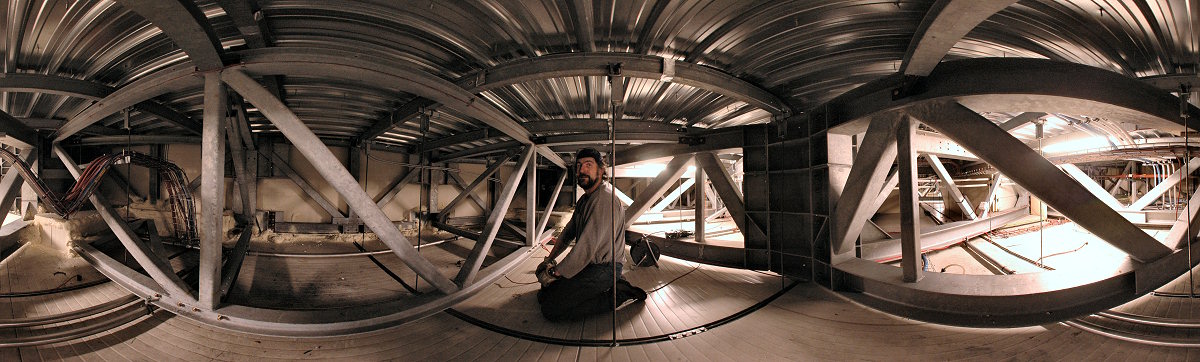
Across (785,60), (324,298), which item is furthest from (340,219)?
(785,60)

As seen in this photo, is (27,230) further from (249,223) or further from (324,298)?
(324,298)

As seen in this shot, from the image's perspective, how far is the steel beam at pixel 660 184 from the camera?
5.66 meters

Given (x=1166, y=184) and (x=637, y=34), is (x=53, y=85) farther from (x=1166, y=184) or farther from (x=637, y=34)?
(x=1166, y=184)

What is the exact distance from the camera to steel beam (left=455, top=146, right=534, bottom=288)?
3.93 metres

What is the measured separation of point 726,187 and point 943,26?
336cm

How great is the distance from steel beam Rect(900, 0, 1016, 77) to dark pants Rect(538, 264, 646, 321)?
3125mm

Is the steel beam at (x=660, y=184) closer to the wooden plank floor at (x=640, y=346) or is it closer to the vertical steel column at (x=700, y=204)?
the vertical steel column at (x=700, y=204)

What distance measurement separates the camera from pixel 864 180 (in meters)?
3.56

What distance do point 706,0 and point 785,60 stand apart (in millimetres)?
1417

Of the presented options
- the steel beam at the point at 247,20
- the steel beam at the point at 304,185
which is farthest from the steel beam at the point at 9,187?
the steel beam at the point at 247,20

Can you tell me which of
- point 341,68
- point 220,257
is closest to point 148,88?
point 220,257

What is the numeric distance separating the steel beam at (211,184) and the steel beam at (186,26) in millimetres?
172

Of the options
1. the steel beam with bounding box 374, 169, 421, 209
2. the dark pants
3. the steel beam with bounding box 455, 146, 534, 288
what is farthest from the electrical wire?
the dark pants

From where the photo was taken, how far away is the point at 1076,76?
2545 mm
